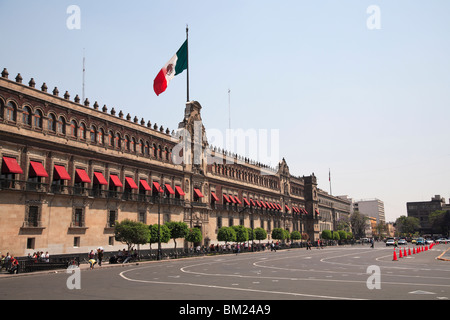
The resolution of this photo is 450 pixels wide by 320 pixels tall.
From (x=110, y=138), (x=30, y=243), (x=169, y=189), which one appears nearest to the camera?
(x=30, y=243)

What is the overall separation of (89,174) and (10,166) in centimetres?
992

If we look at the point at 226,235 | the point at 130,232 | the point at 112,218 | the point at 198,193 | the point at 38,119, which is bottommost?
the point at 226,235

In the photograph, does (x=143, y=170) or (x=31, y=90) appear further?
(x=143, y=170)

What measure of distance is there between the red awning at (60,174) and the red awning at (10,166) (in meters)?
4.19

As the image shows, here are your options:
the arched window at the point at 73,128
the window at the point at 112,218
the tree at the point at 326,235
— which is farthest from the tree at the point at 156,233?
the tree at the point at 326,235

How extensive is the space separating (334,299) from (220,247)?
170ft

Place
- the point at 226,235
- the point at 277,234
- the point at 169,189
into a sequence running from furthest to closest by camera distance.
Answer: the point at 277,234 → the point at 226,235 → the point at 169,189

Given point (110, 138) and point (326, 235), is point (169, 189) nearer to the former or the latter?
Answer: point (110, 138)

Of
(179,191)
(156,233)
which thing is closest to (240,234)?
(179,191)

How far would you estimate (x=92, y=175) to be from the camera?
148 feet

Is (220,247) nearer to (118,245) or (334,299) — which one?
(118,245)

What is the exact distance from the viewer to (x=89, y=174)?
4500 centimetres

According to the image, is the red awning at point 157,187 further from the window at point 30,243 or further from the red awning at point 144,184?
the window at point 30,243
